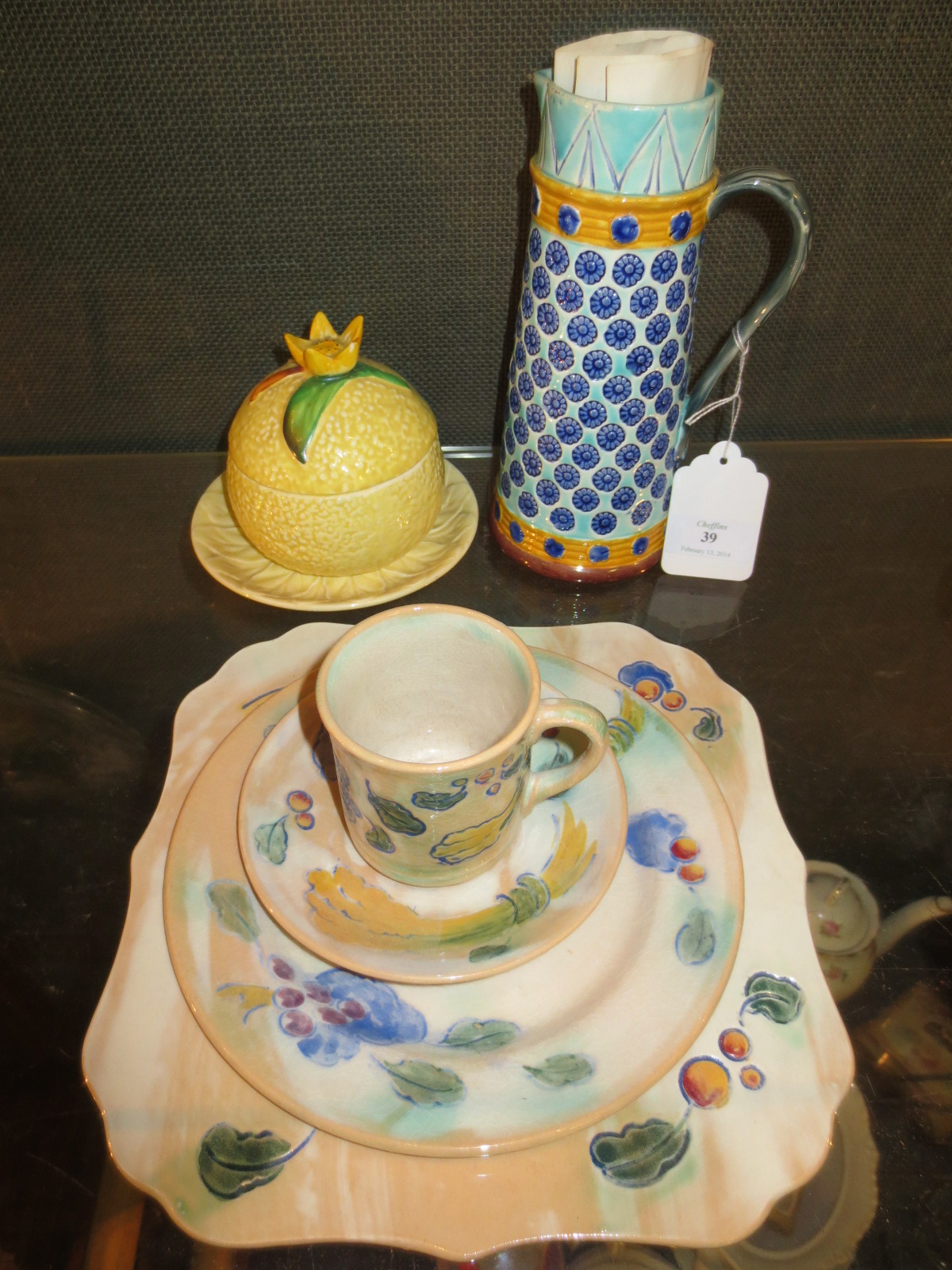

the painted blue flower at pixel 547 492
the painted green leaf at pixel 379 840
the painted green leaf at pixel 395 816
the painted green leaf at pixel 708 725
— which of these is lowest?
the painted green leaf at pixel 708 725

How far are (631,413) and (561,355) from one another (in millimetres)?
53

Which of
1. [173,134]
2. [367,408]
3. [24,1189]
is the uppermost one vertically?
[173,134]

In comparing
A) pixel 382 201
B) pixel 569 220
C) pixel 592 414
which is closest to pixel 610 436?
pixel 592 414

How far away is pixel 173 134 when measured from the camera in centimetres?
58

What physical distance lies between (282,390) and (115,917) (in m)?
0.31

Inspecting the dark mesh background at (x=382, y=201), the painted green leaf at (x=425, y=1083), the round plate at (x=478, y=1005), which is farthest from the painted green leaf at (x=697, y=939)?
the dark mesh background at (x=382, y=201)

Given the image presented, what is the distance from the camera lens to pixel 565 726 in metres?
0.39

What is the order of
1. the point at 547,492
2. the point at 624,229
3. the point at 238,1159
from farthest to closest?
1. the point at 547,492
2. the point at 624,229
3. the point at 238,1159

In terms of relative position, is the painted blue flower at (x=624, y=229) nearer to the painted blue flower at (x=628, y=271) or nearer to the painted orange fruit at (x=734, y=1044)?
the painted blue flower at (x=628, y=271)

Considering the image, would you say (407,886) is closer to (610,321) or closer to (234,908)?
(234,908)

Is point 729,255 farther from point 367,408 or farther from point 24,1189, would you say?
point 24,1189

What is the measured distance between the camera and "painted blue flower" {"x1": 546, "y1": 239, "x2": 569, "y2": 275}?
48cm

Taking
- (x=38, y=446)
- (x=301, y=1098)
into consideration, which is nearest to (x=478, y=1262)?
(x=301, y=1098)

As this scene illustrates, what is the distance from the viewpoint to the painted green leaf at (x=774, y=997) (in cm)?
39
